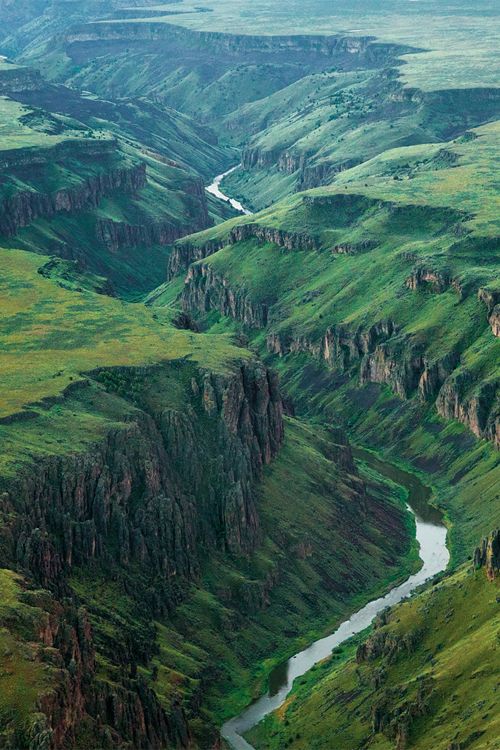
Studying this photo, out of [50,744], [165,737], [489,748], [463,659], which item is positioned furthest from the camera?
[463,659]

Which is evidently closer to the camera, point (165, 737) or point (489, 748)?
point (489, 748)

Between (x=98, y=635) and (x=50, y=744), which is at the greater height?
(x=50, y=744)

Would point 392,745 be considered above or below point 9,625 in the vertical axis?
below

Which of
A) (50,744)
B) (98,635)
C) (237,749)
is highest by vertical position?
(50,744)

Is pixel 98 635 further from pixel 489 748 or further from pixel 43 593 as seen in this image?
pixel 489 748

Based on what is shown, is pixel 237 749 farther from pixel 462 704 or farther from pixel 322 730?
pixel 462 704

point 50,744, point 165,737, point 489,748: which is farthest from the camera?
point 165,737

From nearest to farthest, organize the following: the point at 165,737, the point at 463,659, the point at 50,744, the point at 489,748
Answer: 1. the point at 50,744
2. the point at 489,748
3. the point at 165,737
4. the point at 463,659

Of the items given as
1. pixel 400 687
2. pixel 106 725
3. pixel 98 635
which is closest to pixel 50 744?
pixel 106 725

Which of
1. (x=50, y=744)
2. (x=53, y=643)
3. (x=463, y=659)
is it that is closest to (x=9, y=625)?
(x=53, y=643)
